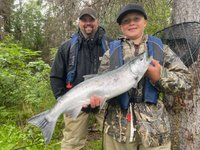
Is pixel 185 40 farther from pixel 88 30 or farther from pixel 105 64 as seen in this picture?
pixel 88 30

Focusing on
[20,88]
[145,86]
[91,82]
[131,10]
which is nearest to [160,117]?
[145,86]

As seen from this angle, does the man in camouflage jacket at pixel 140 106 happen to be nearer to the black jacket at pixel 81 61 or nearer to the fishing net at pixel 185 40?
the fishing net at pixel 185 40

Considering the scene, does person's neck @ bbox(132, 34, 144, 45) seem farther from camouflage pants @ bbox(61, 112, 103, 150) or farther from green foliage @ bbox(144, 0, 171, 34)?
green foliage @ bbox(144, 0, 171, 34)

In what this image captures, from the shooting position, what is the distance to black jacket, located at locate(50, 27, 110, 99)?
476 cm

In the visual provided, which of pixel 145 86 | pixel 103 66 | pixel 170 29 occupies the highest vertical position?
pixel 170 29

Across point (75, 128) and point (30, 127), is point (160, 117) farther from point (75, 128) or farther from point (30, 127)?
point (30, 127)

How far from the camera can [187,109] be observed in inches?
166

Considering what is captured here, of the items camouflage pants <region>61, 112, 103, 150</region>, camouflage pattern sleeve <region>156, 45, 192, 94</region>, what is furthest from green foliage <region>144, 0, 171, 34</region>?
camouflage pattern sleeve <region>156, 45, 192, 94</region>

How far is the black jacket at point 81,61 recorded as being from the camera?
4.76m

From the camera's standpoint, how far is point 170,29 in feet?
13.9

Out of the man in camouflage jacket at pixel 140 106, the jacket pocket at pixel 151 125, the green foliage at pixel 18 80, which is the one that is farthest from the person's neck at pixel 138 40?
the green foliage at pixel 18 80

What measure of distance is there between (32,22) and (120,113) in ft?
75.5

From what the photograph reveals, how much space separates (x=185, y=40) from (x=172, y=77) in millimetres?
955

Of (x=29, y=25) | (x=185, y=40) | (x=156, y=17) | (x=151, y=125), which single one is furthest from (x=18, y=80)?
(x=29, y=25)
